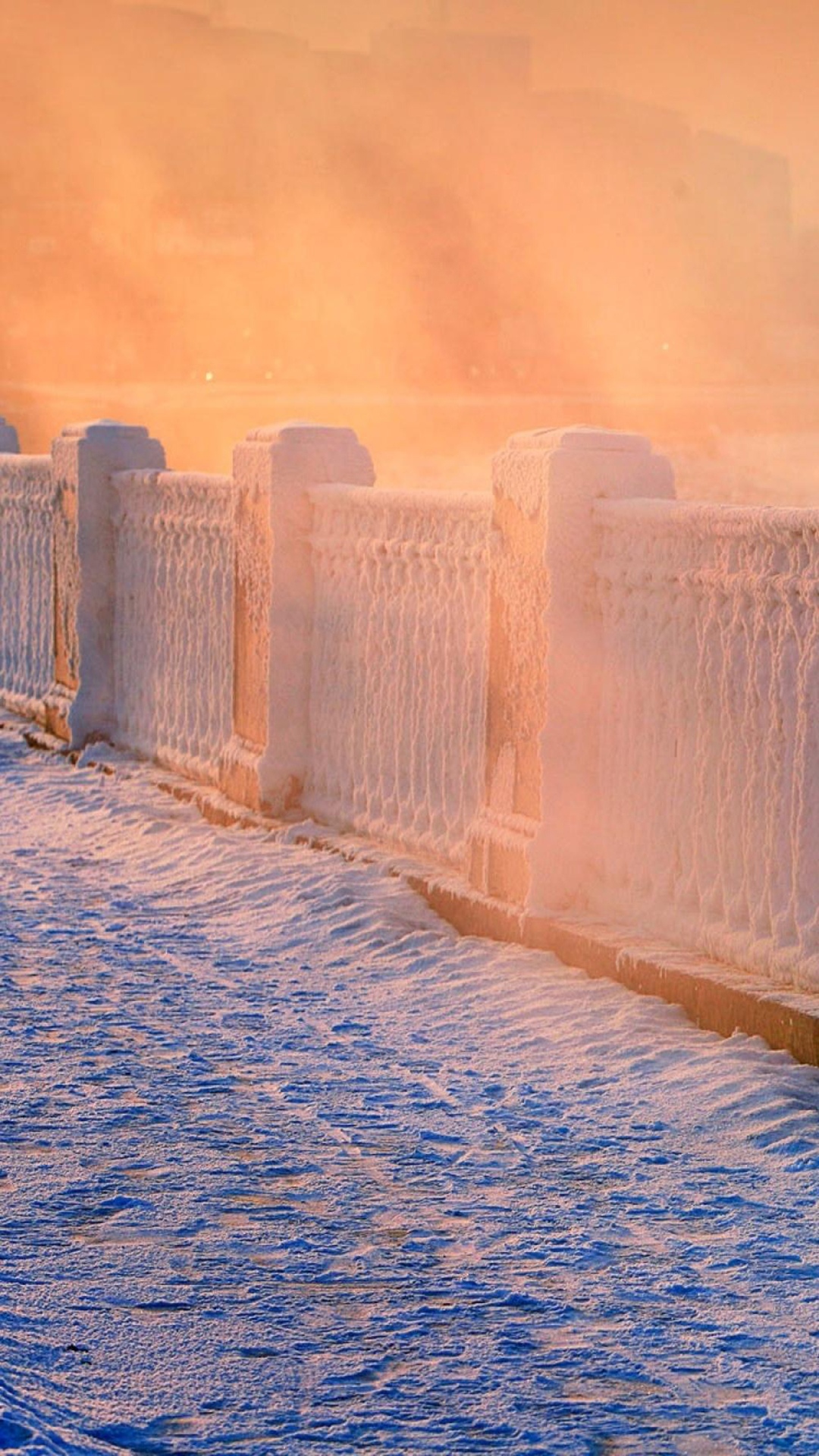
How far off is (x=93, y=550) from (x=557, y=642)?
16.5 feet

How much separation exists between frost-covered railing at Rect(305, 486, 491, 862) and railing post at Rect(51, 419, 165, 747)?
2723mm

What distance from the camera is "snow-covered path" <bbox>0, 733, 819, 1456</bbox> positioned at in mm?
3377

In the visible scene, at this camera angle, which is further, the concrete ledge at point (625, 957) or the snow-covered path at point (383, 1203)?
the concrete ledge at point (625, 957)

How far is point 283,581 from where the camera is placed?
8.73 meters

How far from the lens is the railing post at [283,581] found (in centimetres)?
871

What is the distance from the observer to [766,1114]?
499 centimetres

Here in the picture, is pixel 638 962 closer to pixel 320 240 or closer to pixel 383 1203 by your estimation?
pixel 383 1203

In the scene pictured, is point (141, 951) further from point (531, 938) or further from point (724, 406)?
point (724, 406)

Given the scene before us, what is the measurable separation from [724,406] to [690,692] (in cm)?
6598

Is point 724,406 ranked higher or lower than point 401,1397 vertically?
higher

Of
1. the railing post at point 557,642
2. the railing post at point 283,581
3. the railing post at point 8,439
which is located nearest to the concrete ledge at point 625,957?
the railing post at point 557,642

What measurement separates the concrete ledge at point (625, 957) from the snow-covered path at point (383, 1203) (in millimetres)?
87

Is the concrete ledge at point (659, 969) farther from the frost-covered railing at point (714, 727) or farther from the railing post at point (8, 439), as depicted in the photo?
the railing post at point (8, 439)

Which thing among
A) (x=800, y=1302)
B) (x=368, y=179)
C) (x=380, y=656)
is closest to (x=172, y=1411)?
(x=800, y=1302)
